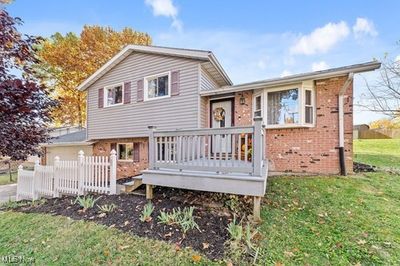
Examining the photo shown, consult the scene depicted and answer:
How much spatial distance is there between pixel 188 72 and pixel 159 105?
6.41 feet

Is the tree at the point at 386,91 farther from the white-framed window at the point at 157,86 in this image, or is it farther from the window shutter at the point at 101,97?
the window shutter at the point at 101,97

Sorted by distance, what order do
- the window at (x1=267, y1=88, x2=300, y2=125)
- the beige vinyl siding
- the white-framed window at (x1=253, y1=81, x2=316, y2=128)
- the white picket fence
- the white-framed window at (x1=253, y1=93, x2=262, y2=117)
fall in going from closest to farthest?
the white picket fence → the white-framed window at (x1=253, y1=81, x2=316, y2=128) → the window at (x1=267, y1=88, x2=300, y2=125) → the white-framed window at (x1=253, y1=93, x2=262, y2=117) → the beige vinyl siding

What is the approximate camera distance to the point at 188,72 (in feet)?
32.3

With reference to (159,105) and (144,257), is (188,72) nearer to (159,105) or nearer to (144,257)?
(159,105)

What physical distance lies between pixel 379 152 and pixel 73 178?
55.4 feet

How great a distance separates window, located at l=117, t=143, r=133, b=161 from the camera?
12199mm

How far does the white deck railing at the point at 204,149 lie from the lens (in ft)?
14.6

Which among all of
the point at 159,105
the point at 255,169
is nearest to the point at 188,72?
the point at 159,105

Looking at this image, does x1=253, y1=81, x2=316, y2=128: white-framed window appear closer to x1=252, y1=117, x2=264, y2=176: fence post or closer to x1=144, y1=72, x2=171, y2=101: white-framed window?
x1=144, y1=72, x2=171, y2=101: white-framed window

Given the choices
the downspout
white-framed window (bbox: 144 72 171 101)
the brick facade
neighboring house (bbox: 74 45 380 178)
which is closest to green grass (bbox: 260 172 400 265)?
the downspout

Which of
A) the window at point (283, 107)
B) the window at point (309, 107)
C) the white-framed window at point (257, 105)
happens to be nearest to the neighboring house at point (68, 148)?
the white-framed window at point (257, 105)

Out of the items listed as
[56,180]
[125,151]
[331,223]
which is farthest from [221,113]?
[56,180]

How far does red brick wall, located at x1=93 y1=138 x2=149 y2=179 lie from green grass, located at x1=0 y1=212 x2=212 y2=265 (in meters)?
5.82

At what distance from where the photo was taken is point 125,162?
12.2 meters
